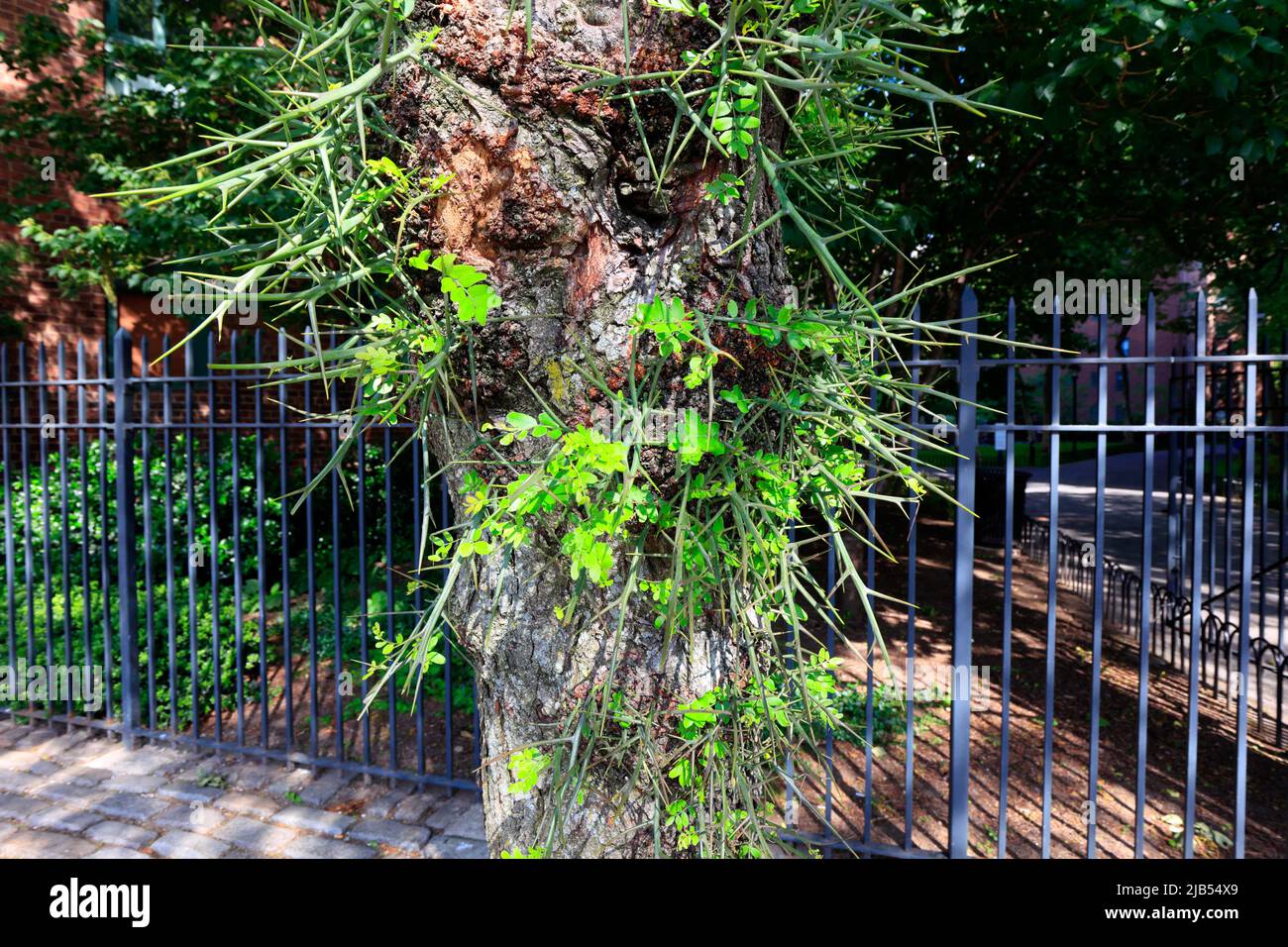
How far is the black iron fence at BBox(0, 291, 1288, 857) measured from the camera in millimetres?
3441

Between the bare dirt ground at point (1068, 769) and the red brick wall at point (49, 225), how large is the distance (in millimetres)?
8962

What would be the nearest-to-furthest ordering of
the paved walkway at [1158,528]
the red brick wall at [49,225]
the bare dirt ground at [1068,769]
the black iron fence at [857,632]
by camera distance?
1. the black iron fence at [857,632]
2. the bare dirt ground at [1068,769]
3. the red brick wall at [49,225]
4. the paved walkway at [1158,528]

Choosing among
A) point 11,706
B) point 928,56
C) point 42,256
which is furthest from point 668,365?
point 42,256

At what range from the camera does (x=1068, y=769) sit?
4.74 metres

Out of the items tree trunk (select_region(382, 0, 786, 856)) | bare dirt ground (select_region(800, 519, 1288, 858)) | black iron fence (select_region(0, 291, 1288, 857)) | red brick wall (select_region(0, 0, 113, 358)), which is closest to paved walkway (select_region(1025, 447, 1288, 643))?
black iron fence (select_region(0, 291, 1288, 857))

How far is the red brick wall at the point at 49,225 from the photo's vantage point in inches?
326

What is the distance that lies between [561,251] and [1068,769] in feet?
15.5

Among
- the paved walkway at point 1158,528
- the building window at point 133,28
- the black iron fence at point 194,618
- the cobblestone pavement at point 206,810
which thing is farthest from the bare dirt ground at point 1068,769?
the building window at point 133,28

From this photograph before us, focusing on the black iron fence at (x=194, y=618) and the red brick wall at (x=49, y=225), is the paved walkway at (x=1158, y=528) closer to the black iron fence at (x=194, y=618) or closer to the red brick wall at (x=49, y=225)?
the black iron fence at (x=194, y=618)

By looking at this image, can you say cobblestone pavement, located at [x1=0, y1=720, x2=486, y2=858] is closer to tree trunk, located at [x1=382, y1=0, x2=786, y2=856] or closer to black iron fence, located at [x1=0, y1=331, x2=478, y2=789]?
black iron fence, located at [x1=0, y1=331, x2=478, y2=789]

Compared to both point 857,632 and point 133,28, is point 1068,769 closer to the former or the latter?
point 857,632

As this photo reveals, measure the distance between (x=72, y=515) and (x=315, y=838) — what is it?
497 cm

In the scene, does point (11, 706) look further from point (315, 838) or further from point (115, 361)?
point (315, 838)

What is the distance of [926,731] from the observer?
5.21 meters
